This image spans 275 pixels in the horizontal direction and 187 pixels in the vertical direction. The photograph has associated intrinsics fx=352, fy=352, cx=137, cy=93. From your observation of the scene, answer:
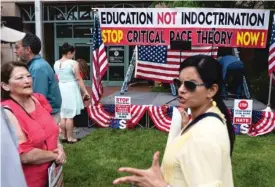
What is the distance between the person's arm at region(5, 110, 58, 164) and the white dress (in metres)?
3.77

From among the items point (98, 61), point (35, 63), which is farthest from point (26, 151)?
point (98, 61)

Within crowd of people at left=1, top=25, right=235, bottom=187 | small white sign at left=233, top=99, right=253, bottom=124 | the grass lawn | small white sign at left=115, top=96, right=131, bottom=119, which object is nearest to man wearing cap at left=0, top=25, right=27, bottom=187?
crowd of people at left=1, top=25, right=235, bottom=187

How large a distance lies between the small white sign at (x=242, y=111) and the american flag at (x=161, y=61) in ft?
8.10

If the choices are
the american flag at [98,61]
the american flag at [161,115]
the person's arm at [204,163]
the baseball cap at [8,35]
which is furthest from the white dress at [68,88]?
the person's arm at [204,163]

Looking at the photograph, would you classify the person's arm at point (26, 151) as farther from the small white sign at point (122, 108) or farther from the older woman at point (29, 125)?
the small white sign at point (122, 108)

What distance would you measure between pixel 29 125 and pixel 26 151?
0.18m

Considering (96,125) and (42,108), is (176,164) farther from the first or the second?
(96,125)

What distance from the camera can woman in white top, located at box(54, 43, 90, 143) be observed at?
20.3 feet

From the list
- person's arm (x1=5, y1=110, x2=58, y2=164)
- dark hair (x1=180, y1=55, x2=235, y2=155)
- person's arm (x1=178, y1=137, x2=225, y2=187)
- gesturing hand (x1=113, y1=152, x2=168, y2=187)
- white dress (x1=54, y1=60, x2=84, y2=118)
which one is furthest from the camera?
white dress (x1=54, y1=60, x2=84, y2=118)

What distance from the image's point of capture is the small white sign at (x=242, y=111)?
23.0 feet

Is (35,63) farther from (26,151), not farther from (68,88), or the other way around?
(68,88)

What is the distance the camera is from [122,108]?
7.59 m

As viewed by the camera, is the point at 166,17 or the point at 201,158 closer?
the point at 201,158

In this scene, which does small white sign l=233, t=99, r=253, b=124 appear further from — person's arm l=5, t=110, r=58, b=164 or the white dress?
person's arm l=5, t=110, r=58, b=164
